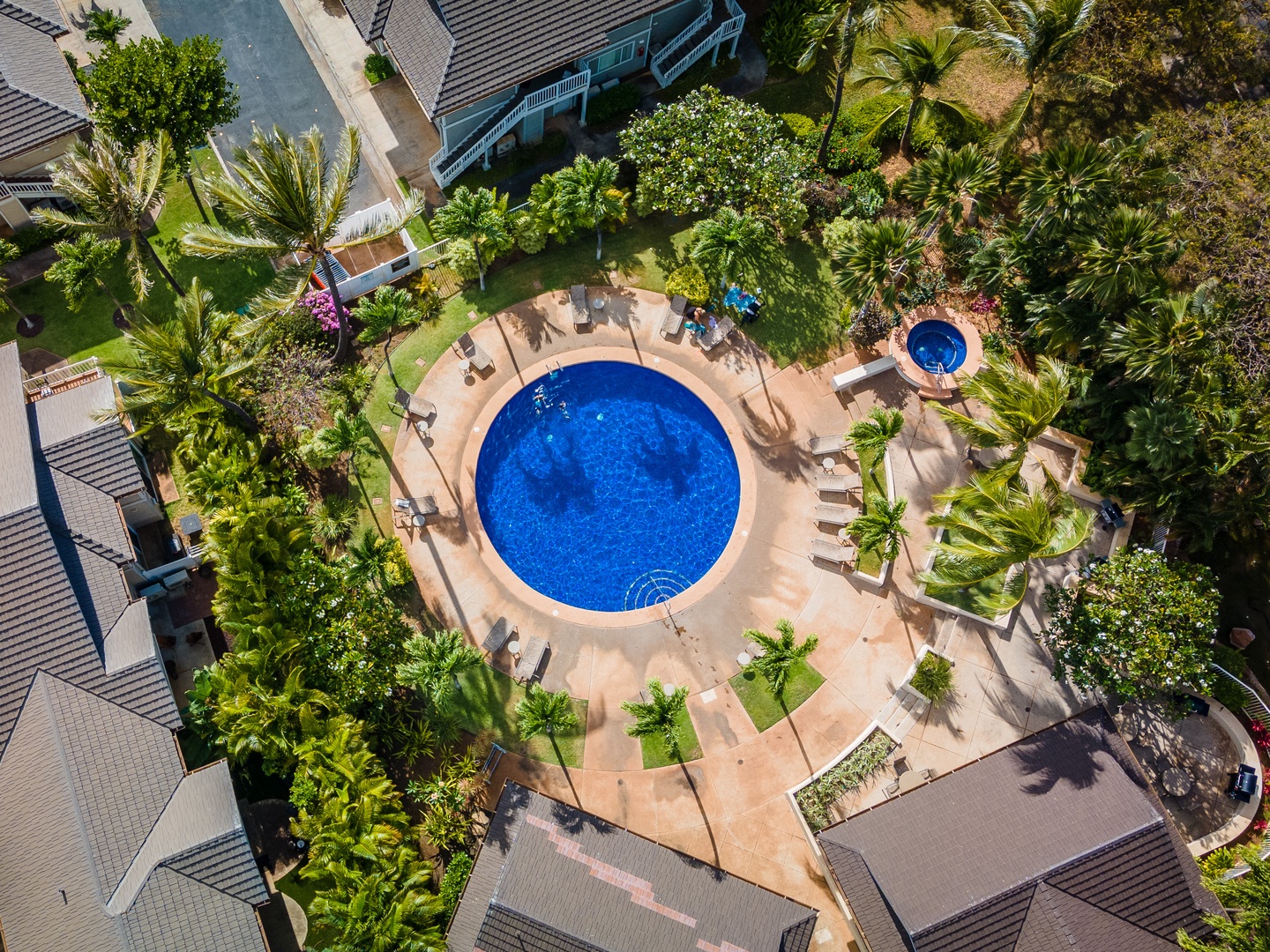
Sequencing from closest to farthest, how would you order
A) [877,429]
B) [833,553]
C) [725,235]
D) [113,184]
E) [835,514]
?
[113,184], [877,429], [833,553], [725,235], [835,514]

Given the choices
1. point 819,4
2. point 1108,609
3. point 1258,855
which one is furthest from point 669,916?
point 819,4

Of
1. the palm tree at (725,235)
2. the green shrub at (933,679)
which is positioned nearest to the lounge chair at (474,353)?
the palm tree at (725,235)

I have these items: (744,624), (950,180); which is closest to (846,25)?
(950,180)

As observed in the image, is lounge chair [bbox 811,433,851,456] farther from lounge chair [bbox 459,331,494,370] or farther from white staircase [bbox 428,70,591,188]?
white staircase [bbox 428,70,591,188]

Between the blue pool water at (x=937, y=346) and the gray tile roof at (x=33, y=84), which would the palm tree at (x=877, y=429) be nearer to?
the blue pool water at (x=937, y=346)

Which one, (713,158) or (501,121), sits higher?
(501,121)

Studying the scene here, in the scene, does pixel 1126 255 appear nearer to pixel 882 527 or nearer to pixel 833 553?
pixel 882 527

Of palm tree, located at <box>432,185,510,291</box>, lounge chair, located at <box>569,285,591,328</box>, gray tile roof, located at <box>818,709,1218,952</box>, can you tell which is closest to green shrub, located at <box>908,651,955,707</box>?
gray tile roof, located at <box>818,709,1218,952</box>
